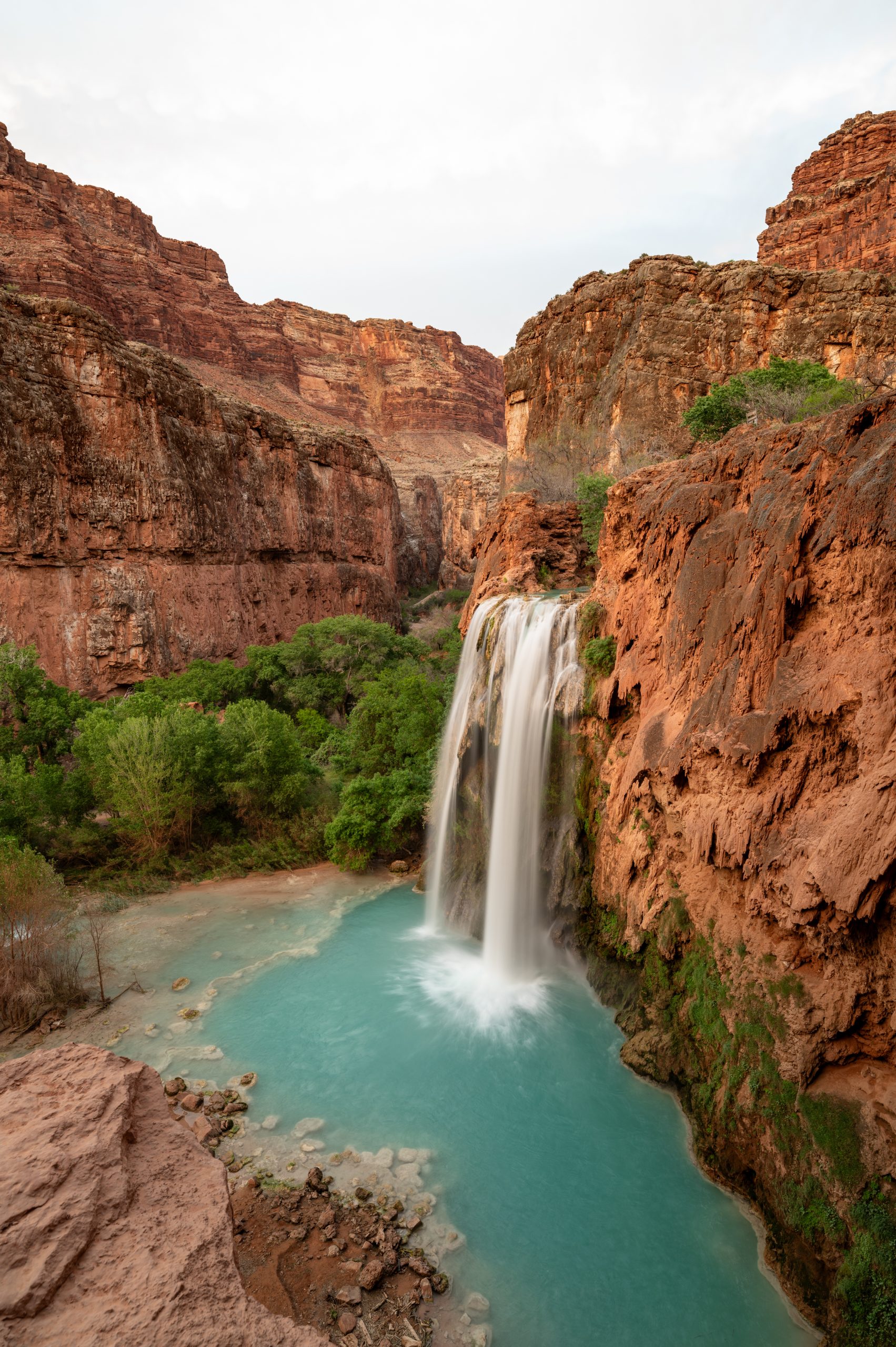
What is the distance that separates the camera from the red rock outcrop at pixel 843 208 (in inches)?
1200

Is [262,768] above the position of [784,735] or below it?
below

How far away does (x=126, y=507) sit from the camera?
27328 mm

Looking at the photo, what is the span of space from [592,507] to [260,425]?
21817mm

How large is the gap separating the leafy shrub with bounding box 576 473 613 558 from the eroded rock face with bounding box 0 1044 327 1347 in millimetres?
20232

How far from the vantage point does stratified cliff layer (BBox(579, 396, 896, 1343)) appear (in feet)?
19.7

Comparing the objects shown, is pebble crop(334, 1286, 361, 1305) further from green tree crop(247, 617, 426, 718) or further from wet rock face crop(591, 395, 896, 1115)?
green tree crop(247, 617, 426, 718)

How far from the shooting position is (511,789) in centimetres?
1281

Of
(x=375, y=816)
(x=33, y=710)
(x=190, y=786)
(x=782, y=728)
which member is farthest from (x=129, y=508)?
(x=782, y=728)

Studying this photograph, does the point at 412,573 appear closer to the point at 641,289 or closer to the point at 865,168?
the point at 641,289

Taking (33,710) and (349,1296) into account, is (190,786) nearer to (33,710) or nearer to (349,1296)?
Result: (33,710)

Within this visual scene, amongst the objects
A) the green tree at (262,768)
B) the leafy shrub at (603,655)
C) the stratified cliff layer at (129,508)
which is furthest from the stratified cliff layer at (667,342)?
the green tree at (262,768)

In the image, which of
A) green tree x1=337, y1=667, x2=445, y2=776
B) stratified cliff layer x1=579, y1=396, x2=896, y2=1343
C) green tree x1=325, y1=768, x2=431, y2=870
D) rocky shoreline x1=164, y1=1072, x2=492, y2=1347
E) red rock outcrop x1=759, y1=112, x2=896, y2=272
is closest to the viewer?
rocky shoreline x1=164, y1=1072, x2=492, y2=1347

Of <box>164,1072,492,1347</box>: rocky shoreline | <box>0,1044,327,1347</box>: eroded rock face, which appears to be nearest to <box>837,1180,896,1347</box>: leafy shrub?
<box>164,1072,492,1347</box>: rocky shoreline

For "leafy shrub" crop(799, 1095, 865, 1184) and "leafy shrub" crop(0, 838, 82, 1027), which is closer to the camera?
"leafy shrub" crop(799, 1095, 865, 1184)
